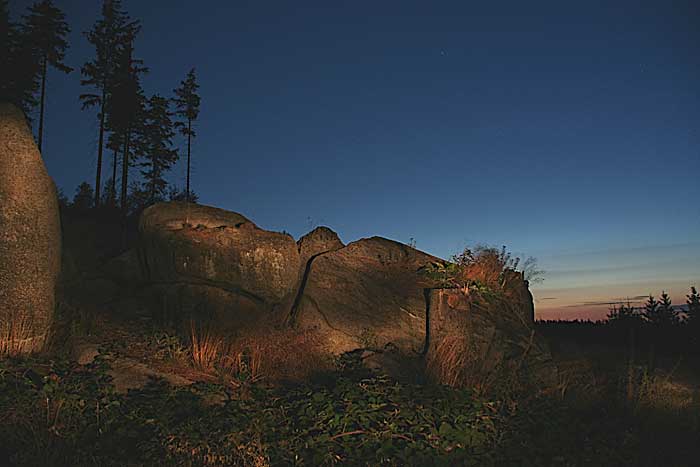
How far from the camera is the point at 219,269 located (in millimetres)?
9812

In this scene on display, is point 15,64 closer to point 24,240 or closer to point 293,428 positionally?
point 24,240

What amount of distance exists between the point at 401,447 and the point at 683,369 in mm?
6216

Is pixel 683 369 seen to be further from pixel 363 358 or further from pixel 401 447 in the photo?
pixel 401 447

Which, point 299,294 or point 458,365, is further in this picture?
point 299,294

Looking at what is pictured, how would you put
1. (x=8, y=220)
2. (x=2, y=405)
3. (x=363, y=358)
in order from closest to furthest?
(x=2, y=405)
(x=8, y=220)
(x=363, y=358)

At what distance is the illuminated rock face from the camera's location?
298 inches

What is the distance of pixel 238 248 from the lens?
9.90m

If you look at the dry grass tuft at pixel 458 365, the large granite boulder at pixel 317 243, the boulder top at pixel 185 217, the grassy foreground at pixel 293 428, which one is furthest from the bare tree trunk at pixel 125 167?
the dry grass tuft at pixel 458 365

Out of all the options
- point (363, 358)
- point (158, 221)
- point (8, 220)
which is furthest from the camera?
point (158, 221)

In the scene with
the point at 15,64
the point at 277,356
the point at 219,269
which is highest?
the point at 15,64

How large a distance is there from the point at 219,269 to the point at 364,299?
8.64ft

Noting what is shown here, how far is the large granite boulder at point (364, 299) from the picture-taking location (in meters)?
9.30

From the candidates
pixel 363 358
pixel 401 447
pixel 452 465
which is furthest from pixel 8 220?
pixel 452 465

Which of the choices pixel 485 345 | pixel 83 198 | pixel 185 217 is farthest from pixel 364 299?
pixel 83 198
